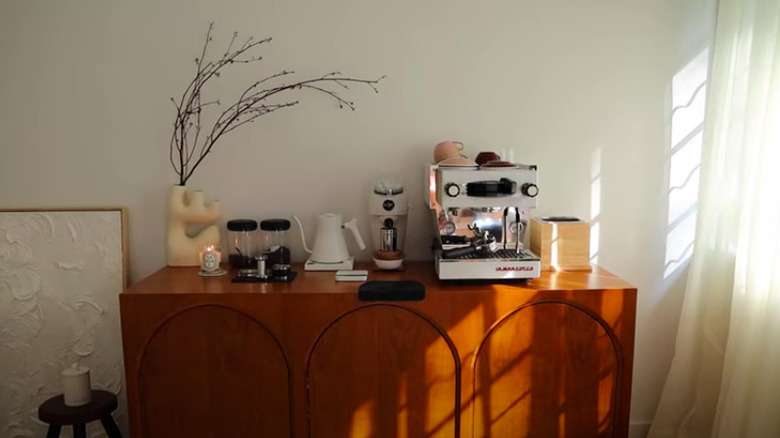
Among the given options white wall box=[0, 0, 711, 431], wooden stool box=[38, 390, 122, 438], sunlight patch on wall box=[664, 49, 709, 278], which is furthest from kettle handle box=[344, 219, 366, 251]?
sunlight patch on wall box=[664, 49, 709, 278]

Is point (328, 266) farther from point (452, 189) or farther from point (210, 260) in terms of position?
point (452, 189)

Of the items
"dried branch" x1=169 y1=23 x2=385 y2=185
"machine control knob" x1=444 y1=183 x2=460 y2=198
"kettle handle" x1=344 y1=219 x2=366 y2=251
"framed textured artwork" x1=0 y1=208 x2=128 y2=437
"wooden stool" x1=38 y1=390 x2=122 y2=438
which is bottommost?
"wooden stool" x1=38 y1=390 x2=122 y2=438

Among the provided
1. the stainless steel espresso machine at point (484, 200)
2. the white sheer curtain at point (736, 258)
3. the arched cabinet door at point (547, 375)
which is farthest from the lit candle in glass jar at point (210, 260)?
the white sheer curtain at point (736, 258)

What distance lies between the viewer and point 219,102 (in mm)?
2223

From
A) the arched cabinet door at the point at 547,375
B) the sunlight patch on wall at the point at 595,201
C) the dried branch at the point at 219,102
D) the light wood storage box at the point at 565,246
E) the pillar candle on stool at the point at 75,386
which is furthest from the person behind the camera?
the sunlight patch on wall at the point at 595,201

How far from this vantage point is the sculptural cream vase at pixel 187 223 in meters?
→ 2.17

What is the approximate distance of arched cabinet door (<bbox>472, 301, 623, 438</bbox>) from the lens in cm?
186

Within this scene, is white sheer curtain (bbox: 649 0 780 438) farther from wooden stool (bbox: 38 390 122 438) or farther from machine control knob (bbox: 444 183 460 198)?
wooden stool (bbox: 38 390 122 438)

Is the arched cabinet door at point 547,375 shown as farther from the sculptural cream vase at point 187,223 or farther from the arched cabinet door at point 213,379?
the sculptural cream vase at point 187,223

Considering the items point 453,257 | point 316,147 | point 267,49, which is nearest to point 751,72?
point 453,257

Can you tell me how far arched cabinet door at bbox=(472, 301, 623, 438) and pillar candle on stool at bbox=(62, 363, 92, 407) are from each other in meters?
1.45

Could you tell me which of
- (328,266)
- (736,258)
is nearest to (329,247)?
(328,266)

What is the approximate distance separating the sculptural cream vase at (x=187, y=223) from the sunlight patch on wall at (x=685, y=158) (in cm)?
195

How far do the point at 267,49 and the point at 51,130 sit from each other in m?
0.96
